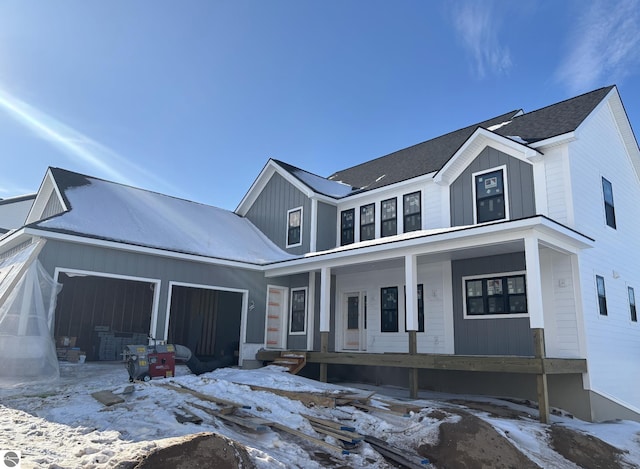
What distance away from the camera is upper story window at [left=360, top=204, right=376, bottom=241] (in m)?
15.5

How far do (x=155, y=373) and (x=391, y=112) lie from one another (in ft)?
42.7

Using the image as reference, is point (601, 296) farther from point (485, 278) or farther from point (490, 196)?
point (490, 196)

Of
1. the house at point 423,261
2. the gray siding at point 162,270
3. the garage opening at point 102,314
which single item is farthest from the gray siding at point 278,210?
the garage opening at point 102,314

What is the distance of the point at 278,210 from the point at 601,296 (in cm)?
1049

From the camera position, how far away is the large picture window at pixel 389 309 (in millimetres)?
14336

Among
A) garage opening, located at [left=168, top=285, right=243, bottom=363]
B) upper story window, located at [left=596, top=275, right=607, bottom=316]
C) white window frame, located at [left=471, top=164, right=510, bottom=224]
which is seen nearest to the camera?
upper story window, located at [left=596, top=275, right=607, bottom=316]

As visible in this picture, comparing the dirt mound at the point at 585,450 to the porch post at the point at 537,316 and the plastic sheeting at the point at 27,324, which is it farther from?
the plastic sheeting at the point at 27,324

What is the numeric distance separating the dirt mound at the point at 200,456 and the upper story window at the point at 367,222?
35.4 ft

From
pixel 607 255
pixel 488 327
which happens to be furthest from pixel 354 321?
pixel 607 255

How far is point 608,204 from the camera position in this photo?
43.1 ft

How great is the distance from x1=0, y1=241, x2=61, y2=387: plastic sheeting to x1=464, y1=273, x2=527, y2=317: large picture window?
31.6 feet

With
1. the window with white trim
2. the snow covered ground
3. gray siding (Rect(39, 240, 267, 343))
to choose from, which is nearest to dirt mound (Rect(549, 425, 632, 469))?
the snow covered ground

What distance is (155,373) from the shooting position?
11.0 meters

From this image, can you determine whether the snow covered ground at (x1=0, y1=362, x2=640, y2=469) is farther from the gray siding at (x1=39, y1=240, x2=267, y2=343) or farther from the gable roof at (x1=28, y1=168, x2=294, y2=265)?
the gable roof at (x1=28, y1=168, x2=294, y2=265)
